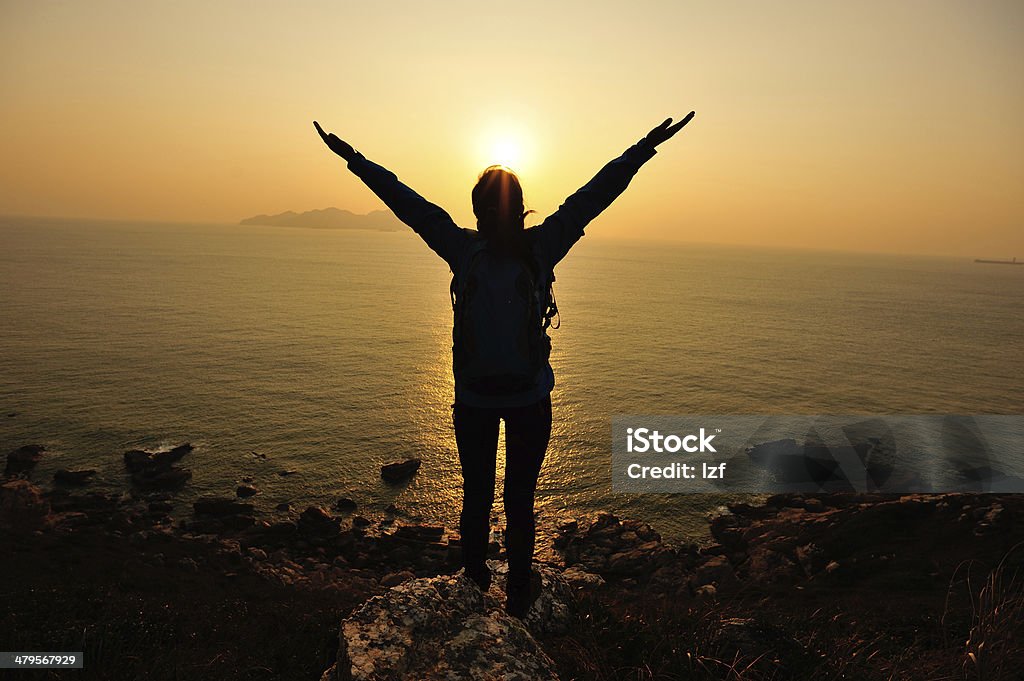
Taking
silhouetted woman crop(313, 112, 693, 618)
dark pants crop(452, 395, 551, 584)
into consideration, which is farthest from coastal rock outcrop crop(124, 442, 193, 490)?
silhouetted woman crop(313, 112, 693, 618)

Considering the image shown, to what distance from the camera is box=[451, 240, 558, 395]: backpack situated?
368cm

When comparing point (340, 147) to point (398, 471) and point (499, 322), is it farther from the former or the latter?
point (398, 471)

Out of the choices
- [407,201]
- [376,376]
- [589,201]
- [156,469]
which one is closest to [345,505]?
[156,469]

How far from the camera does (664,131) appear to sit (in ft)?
13.1

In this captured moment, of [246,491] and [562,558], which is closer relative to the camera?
[562,558]

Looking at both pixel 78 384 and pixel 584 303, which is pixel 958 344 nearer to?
pixel 584 303

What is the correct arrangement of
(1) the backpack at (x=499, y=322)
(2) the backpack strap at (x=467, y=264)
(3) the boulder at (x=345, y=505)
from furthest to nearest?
(3) the boulder at (x=345, y=505), (2) the backpack strap at (x=467, y=264), (1) the backpack at (x=499, y=322)

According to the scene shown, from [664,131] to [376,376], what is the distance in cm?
4719

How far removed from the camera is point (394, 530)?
2508 centimetres

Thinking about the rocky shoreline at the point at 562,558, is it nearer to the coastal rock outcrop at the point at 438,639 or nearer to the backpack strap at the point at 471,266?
the coastal rock outcrop at the point at 438,639

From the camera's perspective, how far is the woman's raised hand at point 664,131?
156 inches

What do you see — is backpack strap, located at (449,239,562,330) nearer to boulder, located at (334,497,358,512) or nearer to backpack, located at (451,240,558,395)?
backpack, located at (451,240,558,395)

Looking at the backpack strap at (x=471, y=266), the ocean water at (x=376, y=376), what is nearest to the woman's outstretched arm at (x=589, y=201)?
the backpack strap at (x=471, y=266)

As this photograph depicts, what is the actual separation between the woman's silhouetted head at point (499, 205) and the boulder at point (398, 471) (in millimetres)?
28229
